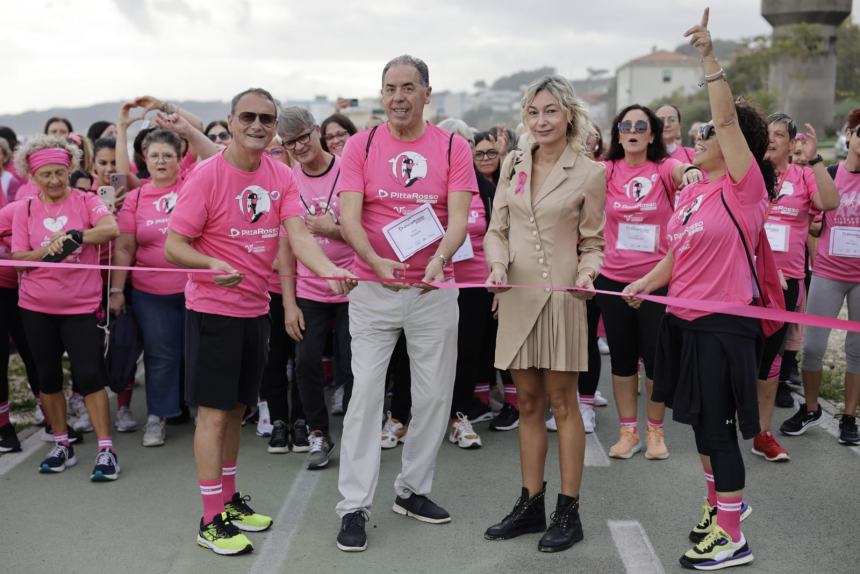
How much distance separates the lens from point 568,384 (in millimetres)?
4141

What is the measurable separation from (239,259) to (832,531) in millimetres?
3238

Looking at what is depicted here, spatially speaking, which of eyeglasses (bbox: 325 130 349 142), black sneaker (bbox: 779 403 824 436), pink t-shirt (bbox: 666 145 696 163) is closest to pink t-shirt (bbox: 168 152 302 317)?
eyeglasses (bbox: 325 130 349 142)

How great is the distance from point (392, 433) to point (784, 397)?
3195mm

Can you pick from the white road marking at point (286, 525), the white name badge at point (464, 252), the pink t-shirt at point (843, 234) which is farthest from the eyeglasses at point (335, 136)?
the pink t-shirt at point (843, 234)

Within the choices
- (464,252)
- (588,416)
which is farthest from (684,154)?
(588,416)

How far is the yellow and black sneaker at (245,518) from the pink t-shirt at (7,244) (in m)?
2.39

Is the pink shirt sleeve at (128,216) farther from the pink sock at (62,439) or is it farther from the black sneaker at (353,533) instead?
the black sneaker at (353,533)

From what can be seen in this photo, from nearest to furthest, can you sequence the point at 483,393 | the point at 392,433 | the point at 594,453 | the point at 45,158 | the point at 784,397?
the point at 45,158 → the point at 594,453 → the point at 392,433 → the point at 483,393 → the point at 784,397

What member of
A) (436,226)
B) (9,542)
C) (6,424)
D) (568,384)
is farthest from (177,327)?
(568,384)

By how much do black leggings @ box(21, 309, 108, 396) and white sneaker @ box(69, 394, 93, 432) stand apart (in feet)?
2.98

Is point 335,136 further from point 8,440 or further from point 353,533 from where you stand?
point 353,533

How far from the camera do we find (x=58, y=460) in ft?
17.6

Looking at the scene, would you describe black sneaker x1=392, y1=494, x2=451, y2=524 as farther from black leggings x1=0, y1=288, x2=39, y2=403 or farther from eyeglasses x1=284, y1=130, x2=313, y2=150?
black leggings x1=0, y1=288, x2=39, y2=403

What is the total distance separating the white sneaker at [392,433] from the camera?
5879mm
